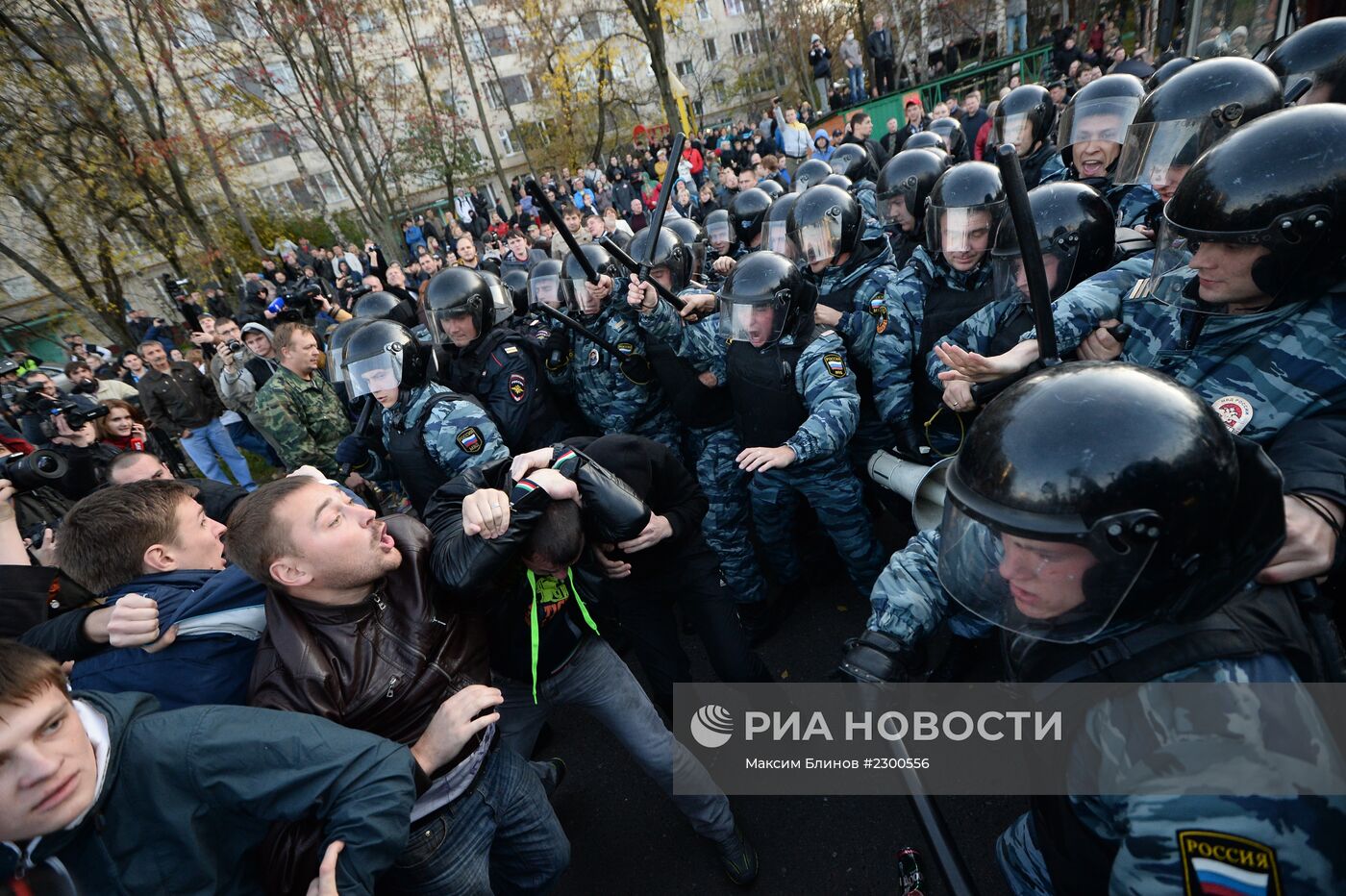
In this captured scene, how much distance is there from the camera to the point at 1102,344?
2426 millimetres

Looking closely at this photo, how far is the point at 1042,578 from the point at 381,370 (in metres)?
3.40

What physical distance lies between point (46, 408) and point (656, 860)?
6579mm

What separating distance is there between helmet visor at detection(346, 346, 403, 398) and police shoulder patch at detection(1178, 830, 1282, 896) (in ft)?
12.0

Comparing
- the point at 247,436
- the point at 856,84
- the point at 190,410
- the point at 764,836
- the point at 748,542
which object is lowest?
the point at 764,836

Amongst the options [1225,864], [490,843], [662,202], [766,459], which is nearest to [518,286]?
[662,202]

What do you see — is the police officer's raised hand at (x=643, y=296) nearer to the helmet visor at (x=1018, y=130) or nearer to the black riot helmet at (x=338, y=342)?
the black riot helmet at (x=338, y=342)

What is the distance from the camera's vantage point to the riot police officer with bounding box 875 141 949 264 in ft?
15.6

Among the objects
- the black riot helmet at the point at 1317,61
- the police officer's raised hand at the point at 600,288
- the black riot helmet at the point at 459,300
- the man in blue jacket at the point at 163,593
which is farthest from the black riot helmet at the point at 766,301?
the black riot helmet at the point at 1317,61

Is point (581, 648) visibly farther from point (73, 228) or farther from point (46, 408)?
point (73, 228)

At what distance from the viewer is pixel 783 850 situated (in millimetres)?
2652

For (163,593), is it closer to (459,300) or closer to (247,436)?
(459,300)

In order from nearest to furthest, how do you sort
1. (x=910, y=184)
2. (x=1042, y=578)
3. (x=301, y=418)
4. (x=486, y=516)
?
(x=1042, y=578) < (x=486, y=516) < (x=910, y=184) < (x=301, y=418)

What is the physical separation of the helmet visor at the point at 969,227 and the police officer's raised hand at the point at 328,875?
3604mm

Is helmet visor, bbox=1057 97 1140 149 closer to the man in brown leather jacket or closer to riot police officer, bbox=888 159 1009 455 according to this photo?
riot police officer, bbox=888 159 1009 455
